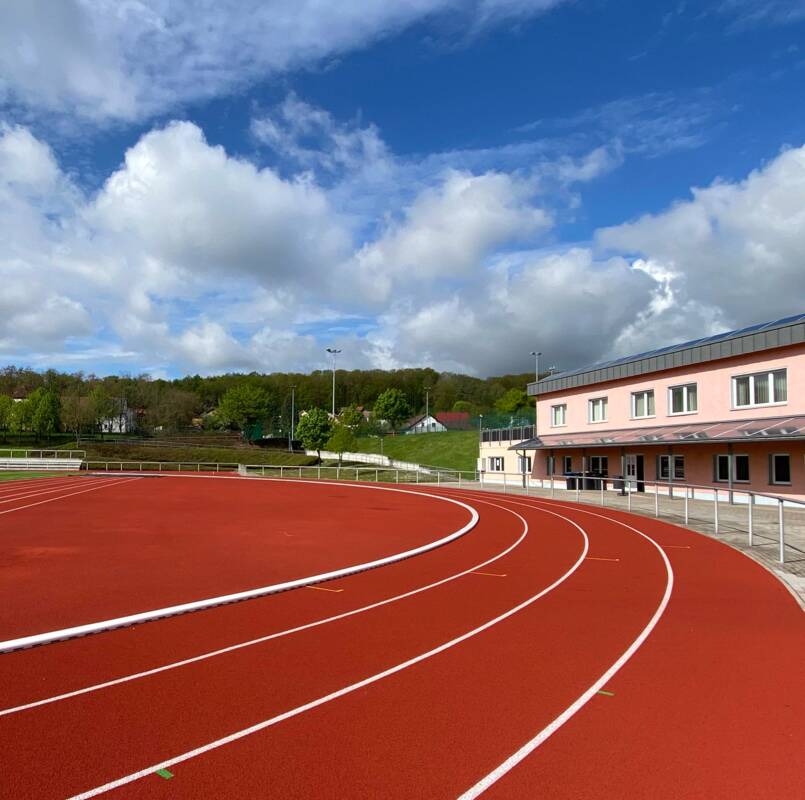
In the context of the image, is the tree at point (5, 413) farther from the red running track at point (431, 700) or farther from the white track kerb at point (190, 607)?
the red running track at point (431, 700)

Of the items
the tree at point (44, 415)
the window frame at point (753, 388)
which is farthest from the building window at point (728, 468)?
the tree at point (44, 415)

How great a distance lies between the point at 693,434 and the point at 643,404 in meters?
6.32

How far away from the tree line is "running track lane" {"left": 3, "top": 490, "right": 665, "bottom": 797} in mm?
50161

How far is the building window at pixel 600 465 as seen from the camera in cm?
3364

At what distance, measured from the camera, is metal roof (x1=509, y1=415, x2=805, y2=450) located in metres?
21.6

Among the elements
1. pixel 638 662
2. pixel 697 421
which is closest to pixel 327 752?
pixel 638 662

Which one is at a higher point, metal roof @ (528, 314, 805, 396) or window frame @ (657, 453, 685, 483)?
metal roof @ (528, 314, 805, 396)

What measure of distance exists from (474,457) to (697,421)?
34499 mm

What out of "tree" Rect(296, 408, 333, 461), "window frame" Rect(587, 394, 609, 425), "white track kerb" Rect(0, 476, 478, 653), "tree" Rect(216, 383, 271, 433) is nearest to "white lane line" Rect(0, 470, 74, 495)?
"white track kerb" Rect(0, 476, 478, 653)

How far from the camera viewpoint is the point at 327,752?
15.0 feet

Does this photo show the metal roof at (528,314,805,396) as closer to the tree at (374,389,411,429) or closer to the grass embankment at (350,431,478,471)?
the grass embankment at (350,431,478,471)

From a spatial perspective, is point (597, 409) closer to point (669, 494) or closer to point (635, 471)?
point (635, 471)

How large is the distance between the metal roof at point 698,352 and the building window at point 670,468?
13.9 ft

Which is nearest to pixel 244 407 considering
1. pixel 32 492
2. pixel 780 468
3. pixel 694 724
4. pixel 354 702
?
pixel 32 492
